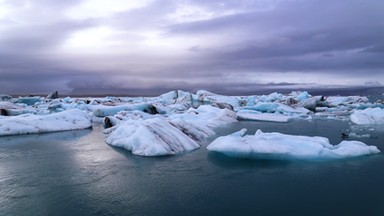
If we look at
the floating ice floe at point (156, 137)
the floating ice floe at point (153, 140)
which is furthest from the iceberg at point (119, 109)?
the floating ice floe at point (153, 140)

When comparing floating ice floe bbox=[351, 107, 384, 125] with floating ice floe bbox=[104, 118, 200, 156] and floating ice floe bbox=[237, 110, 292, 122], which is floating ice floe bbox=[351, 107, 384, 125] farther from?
floating ice floe bbox=[104, 118, 200, 156]

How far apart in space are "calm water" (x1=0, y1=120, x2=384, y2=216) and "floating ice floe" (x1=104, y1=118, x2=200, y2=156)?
269mm

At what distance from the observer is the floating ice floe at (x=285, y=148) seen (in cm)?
543

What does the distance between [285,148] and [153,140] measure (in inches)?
102

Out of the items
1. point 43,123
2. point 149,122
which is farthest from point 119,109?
point 149,122

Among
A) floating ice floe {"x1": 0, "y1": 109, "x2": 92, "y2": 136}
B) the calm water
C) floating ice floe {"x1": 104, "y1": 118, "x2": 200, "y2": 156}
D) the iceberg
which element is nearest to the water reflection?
the calm water

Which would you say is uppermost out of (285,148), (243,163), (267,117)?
(285,148)

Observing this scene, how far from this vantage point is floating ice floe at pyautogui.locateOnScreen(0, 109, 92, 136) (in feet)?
28.9

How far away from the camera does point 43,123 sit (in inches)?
372

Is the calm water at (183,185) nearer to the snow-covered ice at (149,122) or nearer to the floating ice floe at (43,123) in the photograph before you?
the snow-covered ice at (149,122)

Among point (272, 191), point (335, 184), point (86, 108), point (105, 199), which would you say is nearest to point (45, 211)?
point (105, 199)

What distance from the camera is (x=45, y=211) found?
3.16 metres

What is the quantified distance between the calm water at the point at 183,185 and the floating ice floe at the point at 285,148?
0.53 feet

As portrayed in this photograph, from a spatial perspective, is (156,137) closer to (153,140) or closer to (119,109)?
(153,140)
